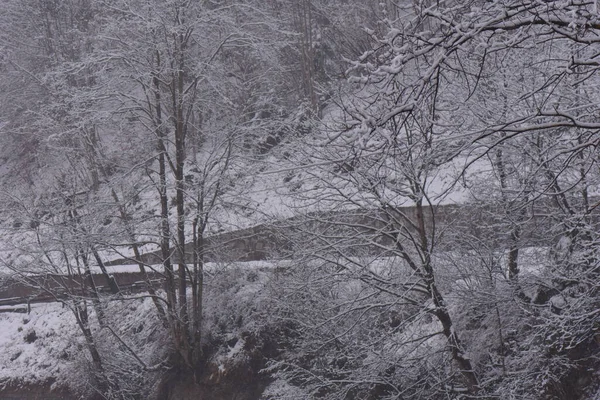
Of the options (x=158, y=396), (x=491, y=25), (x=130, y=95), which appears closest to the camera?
(x=491, y=25)

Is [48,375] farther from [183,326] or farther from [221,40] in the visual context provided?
[221,40]

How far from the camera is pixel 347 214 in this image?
23.7 ft

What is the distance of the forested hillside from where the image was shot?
3.75m

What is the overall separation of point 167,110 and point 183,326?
4.11 metres

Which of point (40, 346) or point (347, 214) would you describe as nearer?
point (347, 214)

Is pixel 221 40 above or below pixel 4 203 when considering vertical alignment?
above

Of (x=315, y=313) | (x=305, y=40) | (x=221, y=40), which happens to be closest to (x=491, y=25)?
(x=315, y=313)

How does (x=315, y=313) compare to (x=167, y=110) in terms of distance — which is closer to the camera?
(x=315, y=313)

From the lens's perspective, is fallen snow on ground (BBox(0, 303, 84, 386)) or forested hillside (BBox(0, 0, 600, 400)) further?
fallen snow on ground (BBox(0, 303, 84, 386))

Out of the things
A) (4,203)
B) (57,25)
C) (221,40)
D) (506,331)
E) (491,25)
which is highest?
(57,25)

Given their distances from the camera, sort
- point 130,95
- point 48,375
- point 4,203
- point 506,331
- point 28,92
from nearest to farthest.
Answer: point 506,331
point 130,95
point 48,375
point 4,203
point 28,92

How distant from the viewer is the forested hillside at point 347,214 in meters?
3.75

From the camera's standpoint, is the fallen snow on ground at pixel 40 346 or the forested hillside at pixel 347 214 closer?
the forested hillside at pixel 347 214

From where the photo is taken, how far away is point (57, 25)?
2120 centimetres
